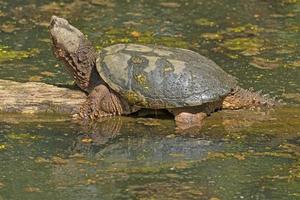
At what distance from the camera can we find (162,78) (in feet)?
20.7

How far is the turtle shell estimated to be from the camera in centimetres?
628

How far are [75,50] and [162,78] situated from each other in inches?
31.9

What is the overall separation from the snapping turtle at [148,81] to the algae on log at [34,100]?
0.54ft

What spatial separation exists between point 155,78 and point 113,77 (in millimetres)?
337

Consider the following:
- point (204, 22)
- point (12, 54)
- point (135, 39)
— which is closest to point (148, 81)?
point (12, 54)

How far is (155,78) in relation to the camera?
20.7 feet

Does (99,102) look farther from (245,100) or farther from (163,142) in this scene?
(245,100)

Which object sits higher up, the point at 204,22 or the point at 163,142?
the point at 204,22

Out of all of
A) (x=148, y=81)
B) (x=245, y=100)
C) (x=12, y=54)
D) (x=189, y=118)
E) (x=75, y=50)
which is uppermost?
(x=75, y=50)

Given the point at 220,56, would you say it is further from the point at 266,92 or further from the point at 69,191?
the point at 69,191

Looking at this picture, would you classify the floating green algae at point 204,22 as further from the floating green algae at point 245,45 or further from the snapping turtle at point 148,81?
the snapping turtle at point 148,81

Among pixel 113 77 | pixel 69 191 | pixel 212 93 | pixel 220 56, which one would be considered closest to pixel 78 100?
pixel 113 77

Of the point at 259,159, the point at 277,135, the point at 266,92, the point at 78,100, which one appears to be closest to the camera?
the point at 259,159

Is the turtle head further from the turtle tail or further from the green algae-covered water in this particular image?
the turtle tail
